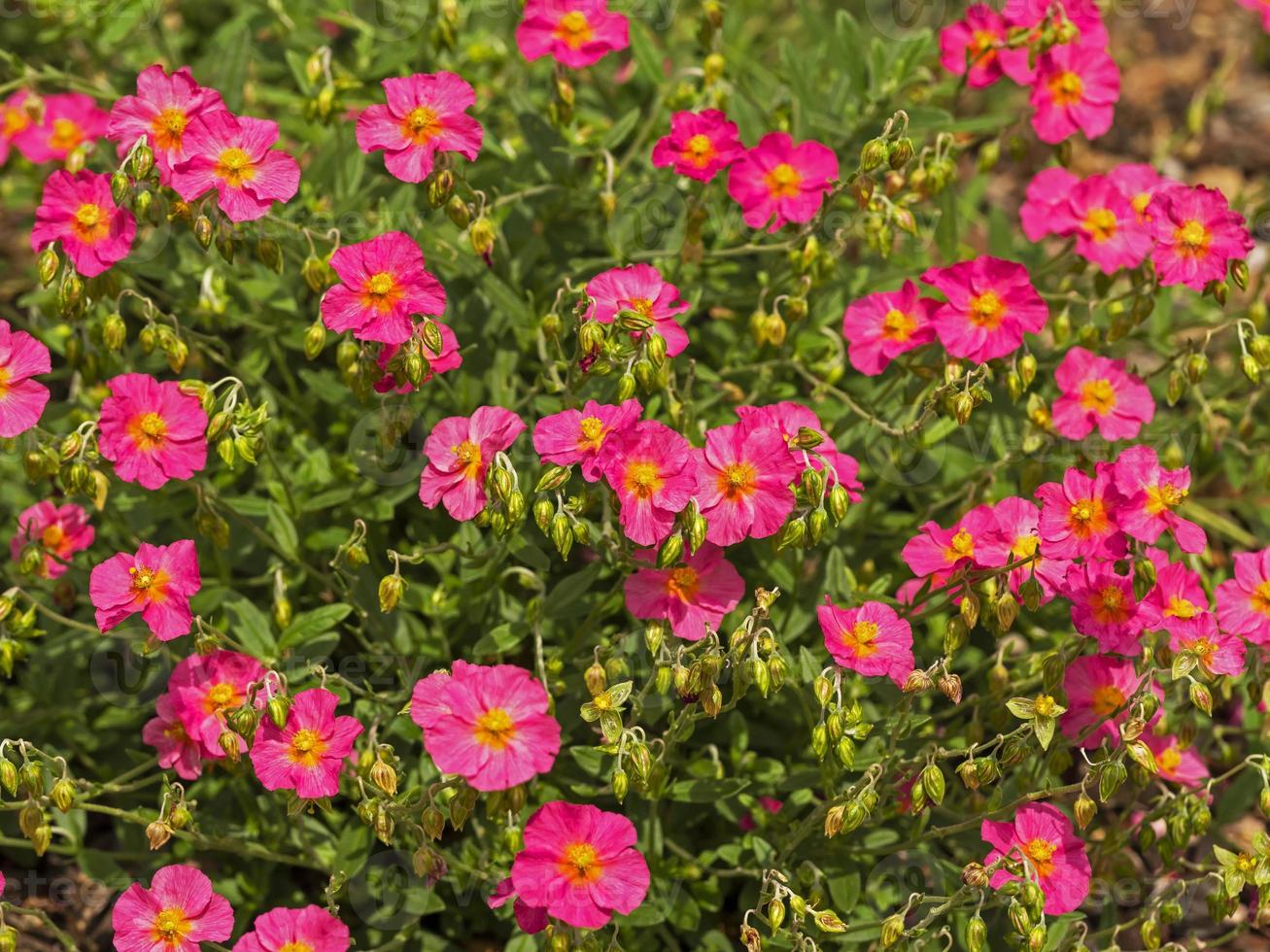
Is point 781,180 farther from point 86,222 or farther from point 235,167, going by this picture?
point 86,222

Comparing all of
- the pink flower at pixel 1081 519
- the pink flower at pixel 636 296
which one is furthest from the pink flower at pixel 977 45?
the pink flower at pixel 1081 519

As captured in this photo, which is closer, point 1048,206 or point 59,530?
point 59,530

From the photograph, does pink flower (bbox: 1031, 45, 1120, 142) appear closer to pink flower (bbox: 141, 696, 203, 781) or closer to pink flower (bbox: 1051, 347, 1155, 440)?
pink flower (bbox: 1051, 347, 1155, 440)

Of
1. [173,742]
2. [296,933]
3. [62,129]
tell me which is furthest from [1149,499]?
[62,129]

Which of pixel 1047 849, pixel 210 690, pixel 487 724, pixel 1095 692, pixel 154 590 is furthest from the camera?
pixel 1095 692

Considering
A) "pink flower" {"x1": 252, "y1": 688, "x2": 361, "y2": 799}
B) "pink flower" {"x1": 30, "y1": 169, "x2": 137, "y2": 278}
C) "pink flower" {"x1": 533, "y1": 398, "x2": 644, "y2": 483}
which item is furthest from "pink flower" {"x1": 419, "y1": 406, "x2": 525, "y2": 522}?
"pink flower" {"x1": 30, "y1": 169, "x2": 137, "y2": 278}

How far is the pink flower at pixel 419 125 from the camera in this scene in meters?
3.85

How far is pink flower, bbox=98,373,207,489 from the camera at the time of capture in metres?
3.77

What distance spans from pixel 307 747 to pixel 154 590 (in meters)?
0.60

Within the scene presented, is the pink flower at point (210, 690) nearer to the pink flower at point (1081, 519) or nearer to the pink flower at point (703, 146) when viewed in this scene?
the pink flower at point (703, 146)

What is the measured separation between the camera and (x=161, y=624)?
3.60m

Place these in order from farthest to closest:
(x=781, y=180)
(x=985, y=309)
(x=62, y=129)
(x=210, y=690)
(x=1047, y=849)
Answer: (x=62, y=129) < (x=781, y=180) < (x=985, y=309) < (x=210, y=690) < (x=1047, y=849)

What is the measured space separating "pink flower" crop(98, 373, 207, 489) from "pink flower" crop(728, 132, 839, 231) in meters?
1.69

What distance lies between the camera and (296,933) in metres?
3.55
